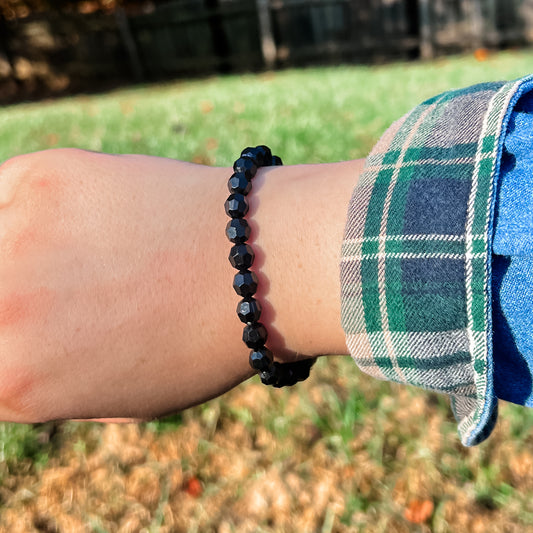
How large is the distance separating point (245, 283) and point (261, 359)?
13 centimetres

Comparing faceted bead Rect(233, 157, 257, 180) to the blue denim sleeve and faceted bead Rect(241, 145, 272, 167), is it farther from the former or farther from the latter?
the blue denim sleeve

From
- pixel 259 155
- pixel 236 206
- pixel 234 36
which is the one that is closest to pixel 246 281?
pixel 236 206

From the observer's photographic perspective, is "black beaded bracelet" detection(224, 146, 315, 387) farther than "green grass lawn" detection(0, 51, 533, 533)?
No

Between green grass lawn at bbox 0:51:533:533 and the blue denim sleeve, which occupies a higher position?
the blue denim sleeve

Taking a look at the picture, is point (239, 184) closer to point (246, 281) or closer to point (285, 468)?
point (246, 281)

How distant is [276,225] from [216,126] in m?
3.97

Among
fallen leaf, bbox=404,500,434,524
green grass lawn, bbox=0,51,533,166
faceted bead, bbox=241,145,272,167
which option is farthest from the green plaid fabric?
green grass lawn, bbox=0,51,533,166

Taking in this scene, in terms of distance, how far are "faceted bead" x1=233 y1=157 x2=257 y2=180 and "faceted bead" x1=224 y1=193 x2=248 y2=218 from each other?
64mm

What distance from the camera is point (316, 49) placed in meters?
12.8

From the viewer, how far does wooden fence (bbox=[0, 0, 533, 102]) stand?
12203 millimetres

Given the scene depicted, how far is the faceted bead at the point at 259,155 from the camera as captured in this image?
42.2 inches

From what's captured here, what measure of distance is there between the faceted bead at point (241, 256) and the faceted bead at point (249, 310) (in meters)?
0.06

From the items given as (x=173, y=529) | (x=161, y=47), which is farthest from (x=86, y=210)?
(x=161, y=47)

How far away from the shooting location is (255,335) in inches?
36.4
